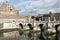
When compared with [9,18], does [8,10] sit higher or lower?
higher

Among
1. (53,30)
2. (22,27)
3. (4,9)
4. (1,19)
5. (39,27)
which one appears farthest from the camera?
(4,9)

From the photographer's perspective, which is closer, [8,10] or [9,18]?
[9,18]

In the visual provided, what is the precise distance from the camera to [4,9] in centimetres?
7981

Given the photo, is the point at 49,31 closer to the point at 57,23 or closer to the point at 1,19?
the point at 57,23

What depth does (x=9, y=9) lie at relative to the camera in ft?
267

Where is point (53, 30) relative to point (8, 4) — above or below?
below

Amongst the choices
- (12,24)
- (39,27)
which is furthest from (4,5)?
(39,27)

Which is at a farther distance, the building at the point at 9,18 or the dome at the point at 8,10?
the dome at the point at 8,10

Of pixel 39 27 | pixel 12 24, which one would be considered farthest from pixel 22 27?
pixel 39 27

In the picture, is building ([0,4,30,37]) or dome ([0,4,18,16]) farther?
dome ([0,4,18,16])

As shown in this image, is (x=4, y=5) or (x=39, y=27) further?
(x=4, y=5)

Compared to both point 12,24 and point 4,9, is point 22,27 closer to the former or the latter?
point 12,24

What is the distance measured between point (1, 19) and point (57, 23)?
23.0 meters

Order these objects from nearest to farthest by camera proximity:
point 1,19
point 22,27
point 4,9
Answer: point 22,27, point 1,19, point 4,9
